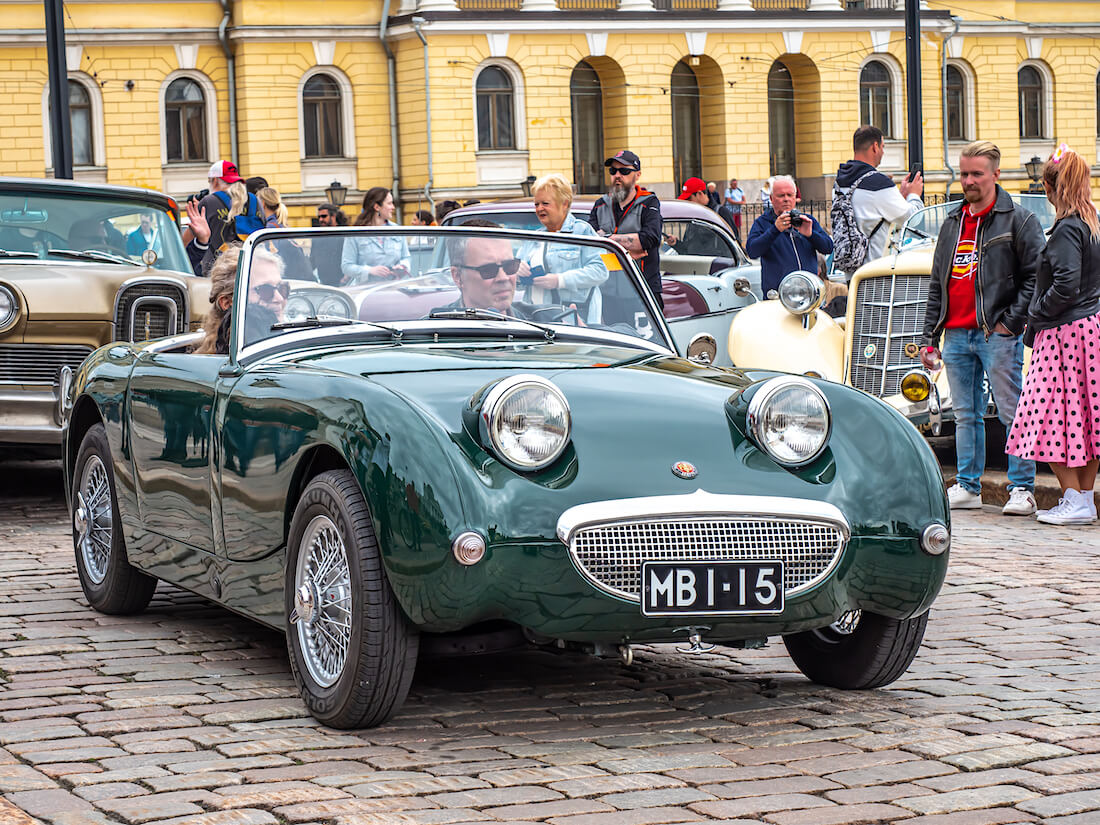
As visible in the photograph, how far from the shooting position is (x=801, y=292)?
37.4ft

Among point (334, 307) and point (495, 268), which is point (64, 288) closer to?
point (334, 307)

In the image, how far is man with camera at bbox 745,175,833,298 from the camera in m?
12.6

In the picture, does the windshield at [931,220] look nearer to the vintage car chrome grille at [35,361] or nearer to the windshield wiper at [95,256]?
the windshield wiper at [95,256]

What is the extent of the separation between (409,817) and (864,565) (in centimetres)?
156

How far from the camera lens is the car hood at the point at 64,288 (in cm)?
1009

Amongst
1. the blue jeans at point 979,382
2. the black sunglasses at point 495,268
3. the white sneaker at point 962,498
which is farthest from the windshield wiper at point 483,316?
the white sneaker at point 962,498

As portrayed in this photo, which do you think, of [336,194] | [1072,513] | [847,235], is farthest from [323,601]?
[336,194]

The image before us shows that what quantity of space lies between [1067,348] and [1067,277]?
0.43 m

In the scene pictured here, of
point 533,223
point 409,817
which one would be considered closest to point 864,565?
point 409,817

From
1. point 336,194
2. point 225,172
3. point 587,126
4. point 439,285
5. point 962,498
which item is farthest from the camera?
point 587,126

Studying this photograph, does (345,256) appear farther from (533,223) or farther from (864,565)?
(533,223)

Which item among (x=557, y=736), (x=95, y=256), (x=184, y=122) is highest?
(x=184, y=122)

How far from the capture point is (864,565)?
497cm

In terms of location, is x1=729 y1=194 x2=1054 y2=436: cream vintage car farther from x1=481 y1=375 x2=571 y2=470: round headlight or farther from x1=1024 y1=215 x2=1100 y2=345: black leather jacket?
x1=481 y1=375 x2=571 y2=470: round headlight
